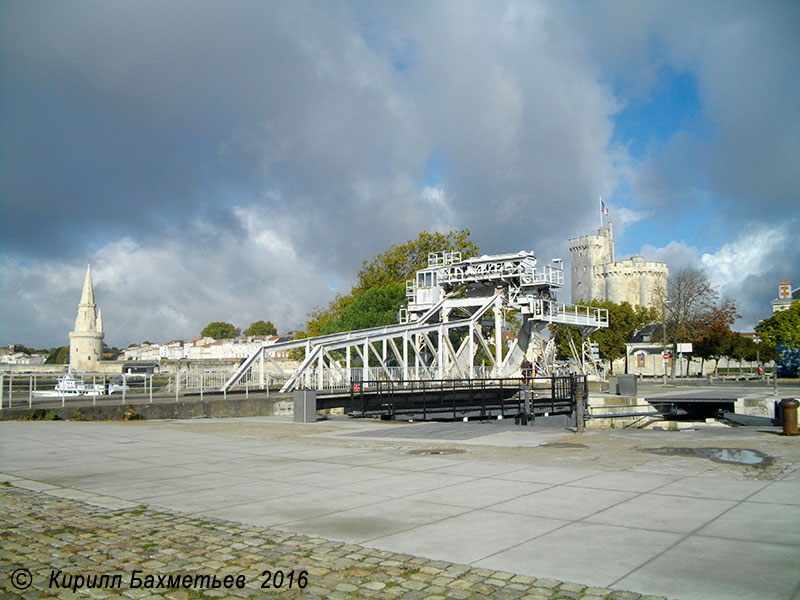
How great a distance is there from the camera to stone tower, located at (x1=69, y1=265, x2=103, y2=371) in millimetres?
150250

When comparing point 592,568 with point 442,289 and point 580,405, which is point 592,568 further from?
point 442,289

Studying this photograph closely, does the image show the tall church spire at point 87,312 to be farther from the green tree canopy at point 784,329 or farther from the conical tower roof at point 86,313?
the green tree canopy at point 784,329

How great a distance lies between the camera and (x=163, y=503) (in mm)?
8578

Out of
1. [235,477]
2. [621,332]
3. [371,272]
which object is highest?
[371,272]

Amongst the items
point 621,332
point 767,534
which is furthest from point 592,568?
point 621,332

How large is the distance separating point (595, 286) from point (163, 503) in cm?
13989

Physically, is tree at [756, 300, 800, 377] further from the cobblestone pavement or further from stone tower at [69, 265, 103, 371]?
stone tower at [69, 265, 103, 371]

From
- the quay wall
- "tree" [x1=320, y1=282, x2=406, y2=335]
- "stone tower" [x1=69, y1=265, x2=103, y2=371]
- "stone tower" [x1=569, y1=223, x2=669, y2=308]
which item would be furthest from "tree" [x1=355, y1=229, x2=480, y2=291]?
"stone tower" [x1=69, y1=265, x2=103, y2=371]

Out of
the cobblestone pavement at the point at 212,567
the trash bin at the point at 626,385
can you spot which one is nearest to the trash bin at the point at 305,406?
the cobblestone pavement at the point at 212,567

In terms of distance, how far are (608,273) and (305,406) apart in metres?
126

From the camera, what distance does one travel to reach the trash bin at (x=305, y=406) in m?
21.6

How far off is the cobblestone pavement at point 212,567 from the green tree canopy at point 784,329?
69768 millimetres

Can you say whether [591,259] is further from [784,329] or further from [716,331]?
[784,329]

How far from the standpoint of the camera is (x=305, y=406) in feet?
70.9
